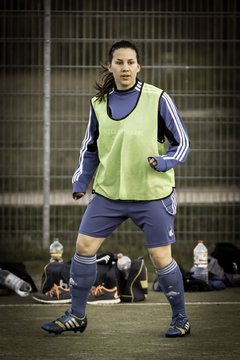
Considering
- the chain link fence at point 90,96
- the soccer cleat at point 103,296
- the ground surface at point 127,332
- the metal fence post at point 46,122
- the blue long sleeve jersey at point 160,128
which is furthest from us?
the chain link fence at point 90,96

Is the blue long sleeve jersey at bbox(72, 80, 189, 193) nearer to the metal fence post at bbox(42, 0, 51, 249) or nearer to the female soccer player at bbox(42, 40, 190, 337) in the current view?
the female soccer player at bbox(42, 40, 190, 337)

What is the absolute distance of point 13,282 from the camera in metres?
10.1

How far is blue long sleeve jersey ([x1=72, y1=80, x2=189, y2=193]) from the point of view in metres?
7.47

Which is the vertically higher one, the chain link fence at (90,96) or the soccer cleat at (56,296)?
the chain link fence at (90,96)

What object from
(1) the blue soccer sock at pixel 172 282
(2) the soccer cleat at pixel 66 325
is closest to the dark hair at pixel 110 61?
(1) the blue soccer sock at pixel 172 282

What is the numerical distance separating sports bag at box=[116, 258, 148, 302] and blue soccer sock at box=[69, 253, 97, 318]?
2078 millimetres

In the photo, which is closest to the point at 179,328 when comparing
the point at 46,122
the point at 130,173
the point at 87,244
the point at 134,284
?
the point at 87,244

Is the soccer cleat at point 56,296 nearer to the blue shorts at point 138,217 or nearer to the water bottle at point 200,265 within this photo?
the water bottle at point 200,265

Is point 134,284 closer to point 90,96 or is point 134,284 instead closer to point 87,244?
point 87,244

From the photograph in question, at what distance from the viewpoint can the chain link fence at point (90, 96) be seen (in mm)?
12953

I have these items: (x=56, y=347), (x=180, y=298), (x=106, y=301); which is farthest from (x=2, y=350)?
(x=106, y=301)

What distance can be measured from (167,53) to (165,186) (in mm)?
5640

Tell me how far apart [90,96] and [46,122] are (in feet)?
1.89

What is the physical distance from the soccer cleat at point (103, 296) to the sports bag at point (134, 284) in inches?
4.5
